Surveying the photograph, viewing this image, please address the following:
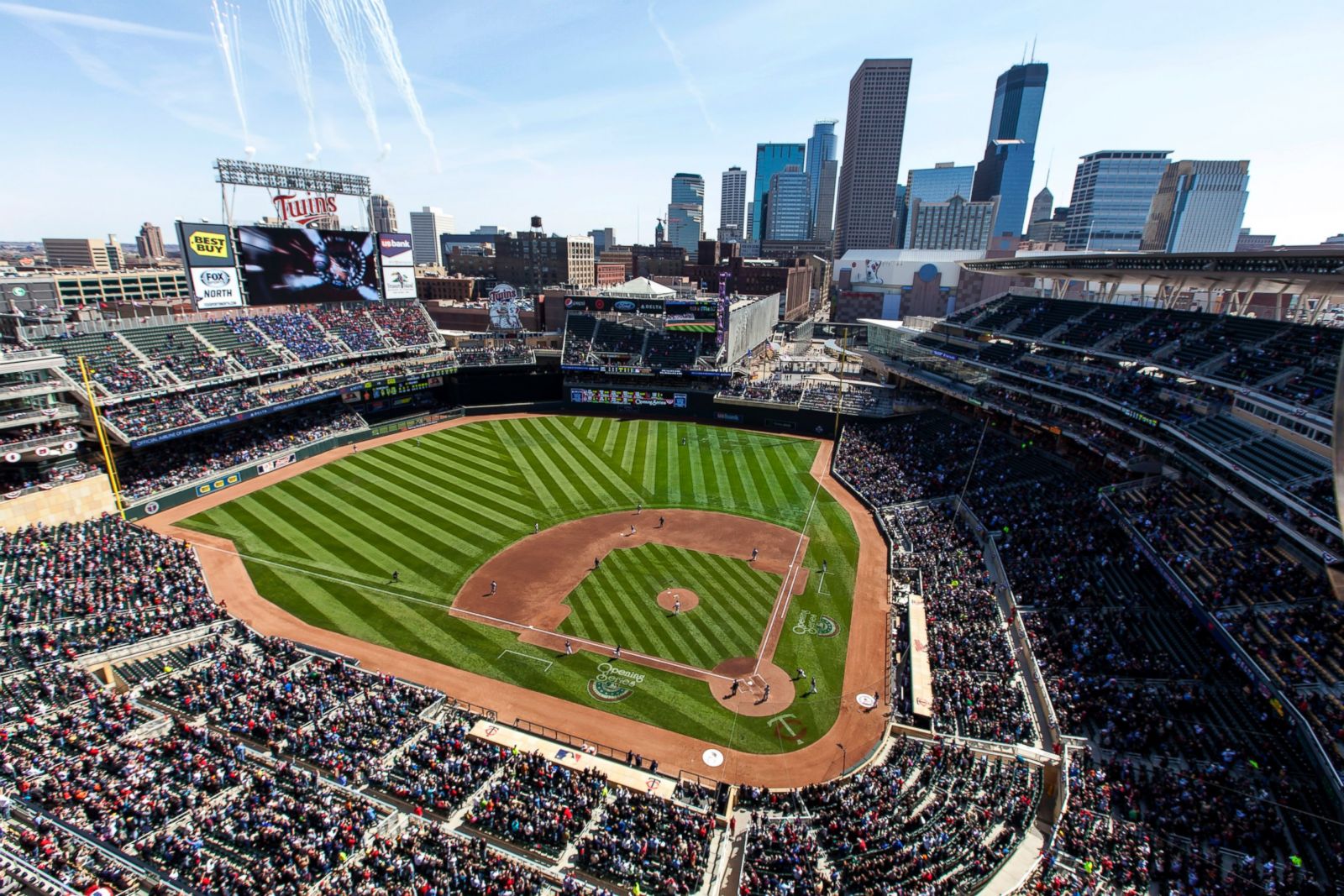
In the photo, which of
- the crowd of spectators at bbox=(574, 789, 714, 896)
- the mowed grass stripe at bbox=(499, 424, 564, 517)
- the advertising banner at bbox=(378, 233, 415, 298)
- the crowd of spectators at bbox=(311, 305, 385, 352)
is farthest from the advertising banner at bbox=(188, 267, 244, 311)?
the crowd of spectators at bbox=(574, 789, 714, 896)

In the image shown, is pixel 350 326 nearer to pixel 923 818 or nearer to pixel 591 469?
pixel 591 469

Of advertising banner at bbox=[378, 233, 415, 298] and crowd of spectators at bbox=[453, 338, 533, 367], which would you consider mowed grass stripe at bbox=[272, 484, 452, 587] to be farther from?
advertising banner at bbox=[378, 233, 415, 298]

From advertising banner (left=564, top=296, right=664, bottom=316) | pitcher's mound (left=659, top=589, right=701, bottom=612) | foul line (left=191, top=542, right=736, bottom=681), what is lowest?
foul line (left=191, top=542, right=736, bottom=681)

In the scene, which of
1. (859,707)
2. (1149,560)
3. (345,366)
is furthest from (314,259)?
(1149,560)

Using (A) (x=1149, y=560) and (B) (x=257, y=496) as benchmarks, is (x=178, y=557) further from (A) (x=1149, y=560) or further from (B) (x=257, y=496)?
(A) (x=1149, y=560)

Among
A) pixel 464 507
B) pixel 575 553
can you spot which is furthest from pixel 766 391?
pixel 464 507

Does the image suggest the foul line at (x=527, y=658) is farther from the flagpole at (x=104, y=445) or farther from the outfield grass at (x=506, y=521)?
the flagpole at (x=104, y=445)
